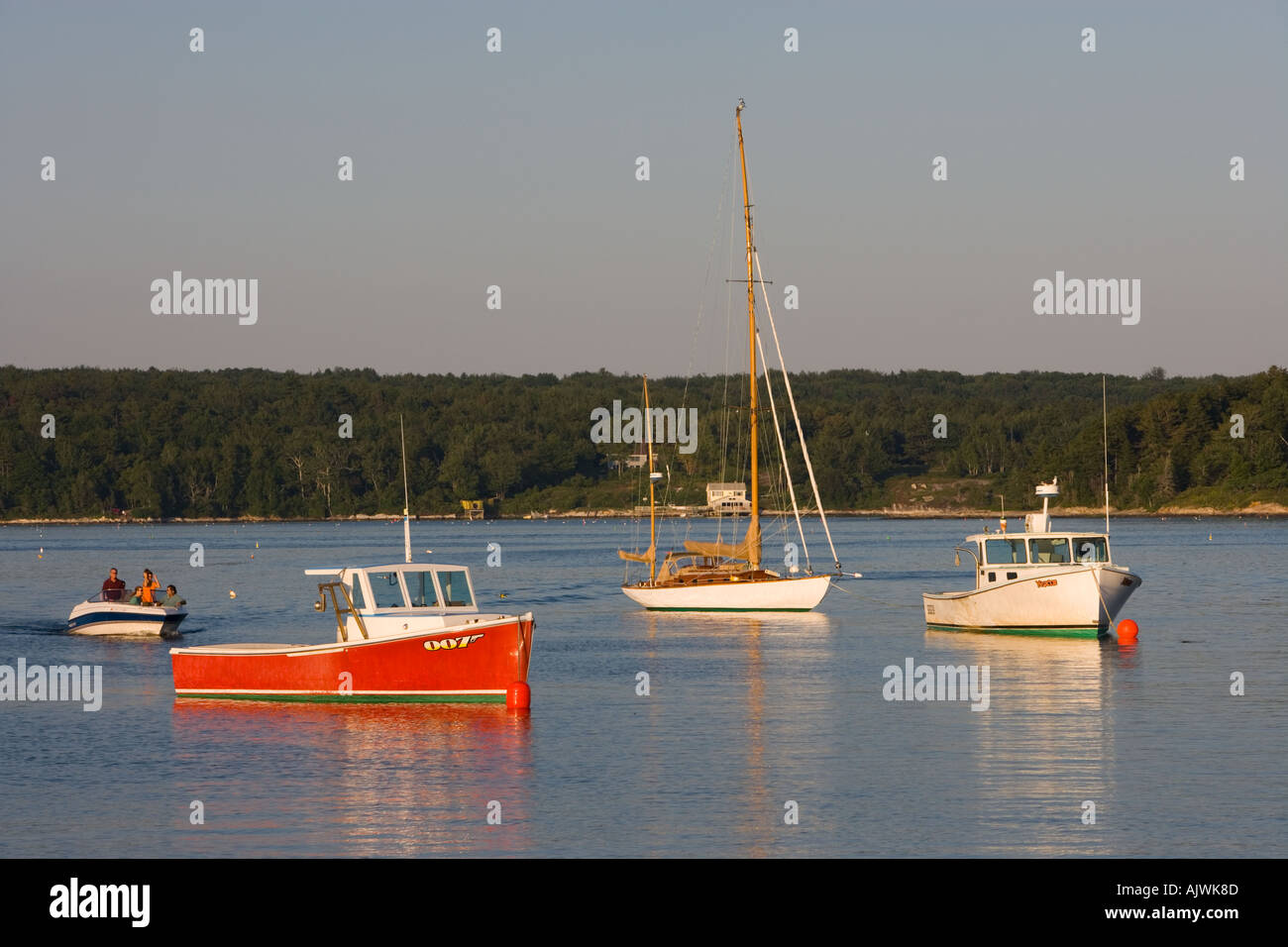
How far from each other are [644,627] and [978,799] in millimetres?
38739

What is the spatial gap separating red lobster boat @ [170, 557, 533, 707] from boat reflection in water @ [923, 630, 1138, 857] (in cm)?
1047

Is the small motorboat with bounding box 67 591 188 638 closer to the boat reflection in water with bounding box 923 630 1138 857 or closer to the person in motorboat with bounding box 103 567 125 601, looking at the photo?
the person in motorboat with bounding box 103 567 125 601

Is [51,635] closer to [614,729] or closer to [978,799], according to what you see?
[614,729]

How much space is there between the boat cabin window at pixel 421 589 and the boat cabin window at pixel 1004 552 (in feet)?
72.3

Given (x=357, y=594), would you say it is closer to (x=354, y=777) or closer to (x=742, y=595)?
(x=354, y=777)

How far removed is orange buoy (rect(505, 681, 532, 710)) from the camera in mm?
36156

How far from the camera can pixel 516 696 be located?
119 feet

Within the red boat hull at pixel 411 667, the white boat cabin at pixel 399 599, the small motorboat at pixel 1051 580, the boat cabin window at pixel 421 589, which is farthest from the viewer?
the small motorboat at pixel 1051 580

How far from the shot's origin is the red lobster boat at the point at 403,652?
35812 mm
